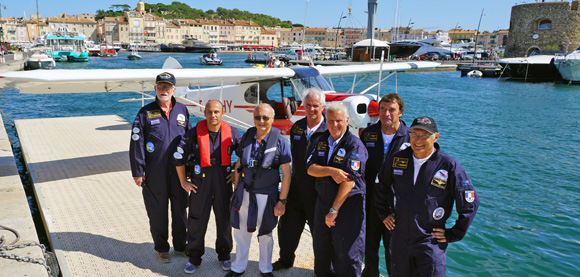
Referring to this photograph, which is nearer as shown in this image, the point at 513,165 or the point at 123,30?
the point at 513,165

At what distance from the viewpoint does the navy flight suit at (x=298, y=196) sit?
3.33m

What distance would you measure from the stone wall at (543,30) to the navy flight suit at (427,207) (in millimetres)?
62340

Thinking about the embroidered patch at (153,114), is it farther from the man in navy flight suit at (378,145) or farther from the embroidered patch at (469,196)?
the embroidered patch at (469,196)

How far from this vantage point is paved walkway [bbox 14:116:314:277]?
366 cm

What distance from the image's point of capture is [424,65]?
11.3 metres

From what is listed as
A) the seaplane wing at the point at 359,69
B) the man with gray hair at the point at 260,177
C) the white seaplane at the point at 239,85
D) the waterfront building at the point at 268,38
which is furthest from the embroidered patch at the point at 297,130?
the waterfront building at the point at 268,38

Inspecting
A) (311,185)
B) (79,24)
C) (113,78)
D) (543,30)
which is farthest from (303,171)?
(79,24)

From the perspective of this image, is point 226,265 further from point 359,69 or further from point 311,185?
point 359,69

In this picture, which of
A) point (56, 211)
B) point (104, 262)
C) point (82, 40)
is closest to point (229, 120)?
point (56, 211)

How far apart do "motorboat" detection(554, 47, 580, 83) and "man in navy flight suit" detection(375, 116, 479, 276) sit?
140ft

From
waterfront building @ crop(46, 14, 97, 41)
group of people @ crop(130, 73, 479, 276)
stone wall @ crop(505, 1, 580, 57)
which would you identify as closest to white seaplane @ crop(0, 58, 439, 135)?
group of people @ crop(130, 73, 479, 276)

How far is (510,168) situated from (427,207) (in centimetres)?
864

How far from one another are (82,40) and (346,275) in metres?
63.0

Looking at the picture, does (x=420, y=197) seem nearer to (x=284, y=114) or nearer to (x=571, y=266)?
(x=571, y=266)
